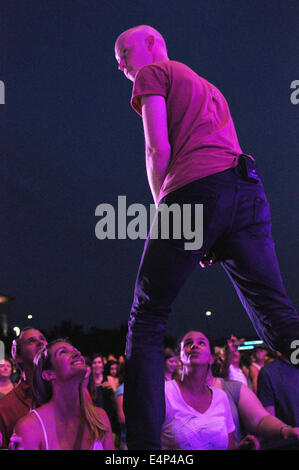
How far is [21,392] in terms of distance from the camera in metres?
3.83

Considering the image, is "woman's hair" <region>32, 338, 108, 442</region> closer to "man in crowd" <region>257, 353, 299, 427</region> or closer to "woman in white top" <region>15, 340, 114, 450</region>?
"woman in white top" <region>15, 340, 114, 450</region>

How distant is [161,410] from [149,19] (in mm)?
18661

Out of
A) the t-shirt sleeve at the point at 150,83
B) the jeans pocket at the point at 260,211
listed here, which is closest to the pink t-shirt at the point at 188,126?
the t-shirt sleeve at the point at 150,83

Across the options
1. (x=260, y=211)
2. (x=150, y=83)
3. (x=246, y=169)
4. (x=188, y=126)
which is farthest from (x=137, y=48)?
(x=260, y=211)

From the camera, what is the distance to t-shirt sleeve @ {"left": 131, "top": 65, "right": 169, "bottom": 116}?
2021mm

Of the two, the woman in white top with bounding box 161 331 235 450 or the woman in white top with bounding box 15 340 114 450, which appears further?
the woman in white top with bounding box 161 331 235 450

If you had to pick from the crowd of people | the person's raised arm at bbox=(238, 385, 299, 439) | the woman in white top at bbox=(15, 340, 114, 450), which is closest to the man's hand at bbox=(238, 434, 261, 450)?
the crowd of people

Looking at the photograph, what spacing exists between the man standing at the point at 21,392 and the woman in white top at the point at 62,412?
251 millimetres

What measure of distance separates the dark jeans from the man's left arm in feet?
0.47

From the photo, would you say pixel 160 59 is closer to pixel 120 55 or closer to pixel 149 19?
pixel 120 55

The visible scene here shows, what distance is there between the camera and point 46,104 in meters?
28.4

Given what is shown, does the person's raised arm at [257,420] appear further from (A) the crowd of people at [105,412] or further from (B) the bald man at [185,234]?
(B) the bald man at [185,234]

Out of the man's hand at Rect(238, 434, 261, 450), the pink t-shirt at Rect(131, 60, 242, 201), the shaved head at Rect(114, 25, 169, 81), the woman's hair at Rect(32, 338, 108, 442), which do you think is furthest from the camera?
the woman's hair at Rect(32, 338, 108, 442)
